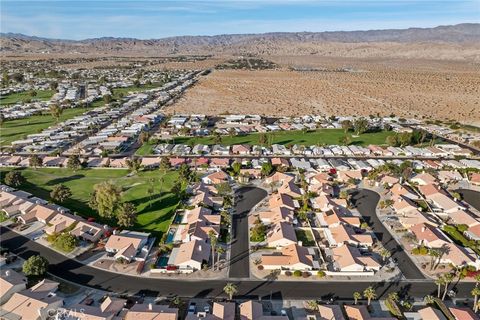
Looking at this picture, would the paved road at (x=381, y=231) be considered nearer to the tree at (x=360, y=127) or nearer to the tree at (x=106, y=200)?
the tree at (x=360, y=127)

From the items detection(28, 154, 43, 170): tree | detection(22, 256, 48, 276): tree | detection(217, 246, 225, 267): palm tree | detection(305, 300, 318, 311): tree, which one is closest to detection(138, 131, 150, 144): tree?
detection(28, 154, 43, 170): tree

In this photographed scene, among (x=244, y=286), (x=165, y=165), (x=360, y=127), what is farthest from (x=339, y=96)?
(x=244, y=286)

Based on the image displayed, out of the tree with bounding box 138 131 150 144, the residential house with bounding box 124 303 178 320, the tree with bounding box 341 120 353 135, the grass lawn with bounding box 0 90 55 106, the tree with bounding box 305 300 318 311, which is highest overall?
the grass lawn with bounding box 0 90 55 106

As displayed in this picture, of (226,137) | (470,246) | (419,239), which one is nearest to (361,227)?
(419,239)

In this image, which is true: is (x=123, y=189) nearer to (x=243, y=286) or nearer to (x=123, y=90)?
(x=243, y=286)

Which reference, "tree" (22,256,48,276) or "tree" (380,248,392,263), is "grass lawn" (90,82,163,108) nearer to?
"tree" (22,256,48,276)

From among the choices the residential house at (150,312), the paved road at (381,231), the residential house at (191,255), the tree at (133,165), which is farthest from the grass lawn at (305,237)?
the tree at (133,165)
